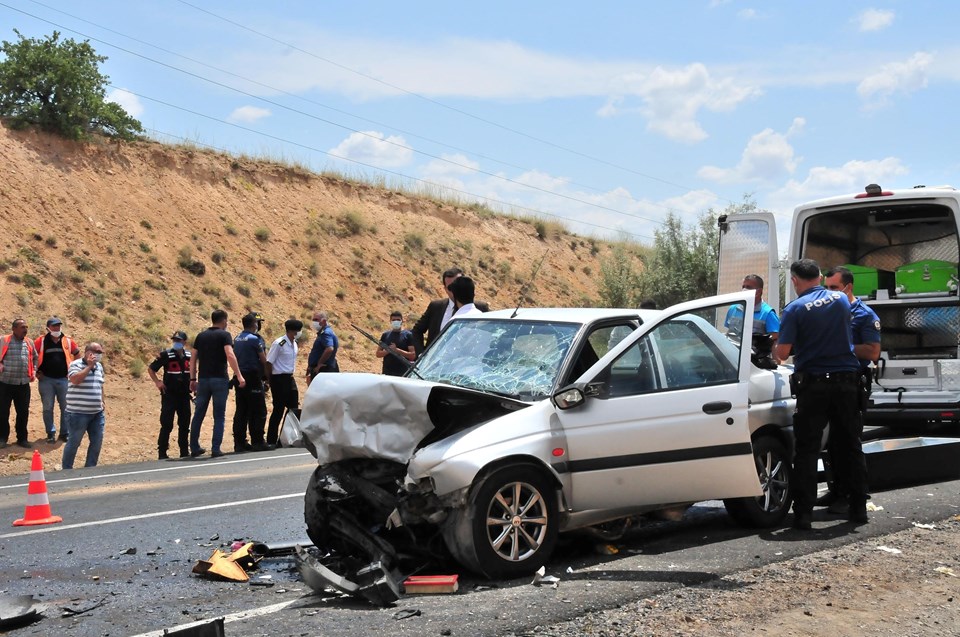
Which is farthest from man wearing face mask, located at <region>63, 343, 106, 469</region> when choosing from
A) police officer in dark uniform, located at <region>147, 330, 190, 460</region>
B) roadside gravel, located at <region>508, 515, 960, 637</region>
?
roadside gravel, located at <region>508, 515, 960, 637</region>

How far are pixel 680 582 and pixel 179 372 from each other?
10.6m

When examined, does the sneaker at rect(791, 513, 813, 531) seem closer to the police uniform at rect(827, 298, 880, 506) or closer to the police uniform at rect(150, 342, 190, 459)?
the police uniform at rect(827, 298, 880, 506)

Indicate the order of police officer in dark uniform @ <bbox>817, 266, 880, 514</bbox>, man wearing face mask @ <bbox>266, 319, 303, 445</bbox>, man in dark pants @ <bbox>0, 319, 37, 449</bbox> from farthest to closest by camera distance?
man in dark pants @ <bbox>0, 319, 37, 449</bbox> → man wearing face mask @ <bbox>266, 319, 303, 445</bbox> → police officer in dark uniform @ <bbox>817, 266, 880, 514</bbox>

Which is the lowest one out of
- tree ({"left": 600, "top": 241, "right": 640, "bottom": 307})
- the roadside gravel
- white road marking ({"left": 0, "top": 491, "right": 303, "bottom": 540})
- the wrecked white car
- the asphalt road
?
the roadside gravel

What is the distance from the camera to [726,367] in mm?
7102

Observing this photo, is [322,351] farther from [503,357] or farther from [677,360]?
[677,360]

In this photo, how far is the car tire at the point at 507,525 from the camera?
19.0 feet

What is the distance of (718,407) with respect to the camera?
679 centimetres

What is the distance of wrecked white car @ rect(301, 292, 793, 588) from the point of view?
5.88 meters

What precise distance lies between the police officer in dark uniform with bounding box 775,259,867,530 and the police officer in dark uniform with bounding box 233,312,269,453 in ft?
31.1

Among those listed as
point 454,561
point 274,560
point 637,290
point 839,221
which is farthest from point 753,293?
point 637,290

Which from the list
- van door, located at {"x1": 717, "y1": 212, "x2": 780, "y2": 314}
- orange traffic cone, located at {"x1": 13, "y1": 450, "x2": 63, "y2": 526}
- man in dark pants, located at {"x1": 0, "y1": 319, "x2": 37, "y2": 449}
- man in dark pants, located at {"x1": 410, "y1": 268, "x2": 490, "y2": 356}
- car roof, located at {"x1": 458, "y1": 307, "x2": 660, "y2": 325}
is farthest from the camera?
man in dark pants, located at {"x1": 0, "y1": 319, "x2": 37, "y2": 449}

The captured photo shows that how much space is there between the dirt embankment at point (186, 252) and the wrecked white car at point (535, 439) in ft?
43.0

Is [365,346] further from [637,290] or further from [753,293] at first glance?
[753,293]
